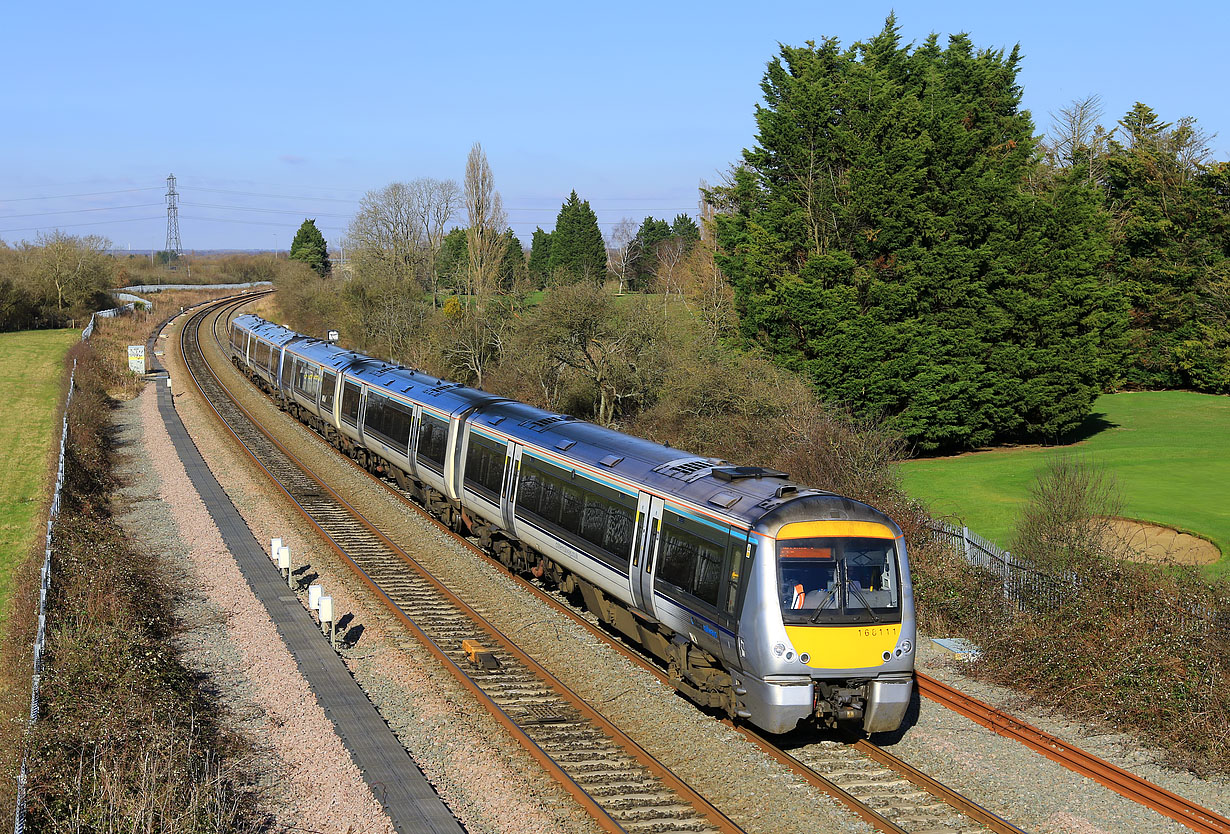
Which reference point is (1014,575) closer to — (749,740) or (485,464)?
(749,740)

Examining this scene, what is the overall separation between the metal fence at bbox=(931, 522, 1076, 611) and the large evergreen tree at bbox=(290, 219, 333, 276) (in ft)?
321

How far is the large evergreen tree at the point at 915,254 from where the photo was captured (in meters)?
34.4

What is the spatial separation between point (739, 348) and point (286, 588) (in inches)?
928

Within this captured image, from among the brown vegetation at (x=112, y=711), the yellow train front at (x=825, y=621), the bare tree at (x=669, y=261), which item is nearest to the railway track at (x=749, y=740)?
the yellow train front at (x=825, y=621)

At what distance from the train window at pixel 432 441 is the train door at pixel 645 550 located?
352 inches

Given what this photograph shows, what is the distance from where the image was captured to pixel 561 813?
33.3ft

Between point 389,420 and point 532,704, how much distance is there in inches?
565

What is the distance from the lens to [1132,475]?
3020 cm

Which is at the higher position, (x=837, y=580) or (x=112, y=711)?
(x=837, y=580)

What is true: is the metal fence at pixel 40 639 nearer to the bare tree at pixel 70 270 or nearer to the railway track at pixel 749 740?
the railway track at pixel 749 740

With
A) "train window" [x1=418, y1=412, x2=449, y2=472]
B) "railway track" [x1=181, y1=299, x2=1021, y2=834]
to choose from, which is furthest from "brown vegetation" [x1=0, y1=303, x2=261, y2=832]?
"train window" [x1=418, y1=412, x2=449, y2=472]

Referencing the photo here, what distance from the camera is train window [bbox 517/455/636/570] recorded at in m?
14.3

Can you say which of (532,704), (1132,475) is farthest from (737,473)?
(1132,475)

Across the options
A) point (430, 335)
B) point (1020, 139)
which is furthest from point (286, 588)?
point (1020, 139)
